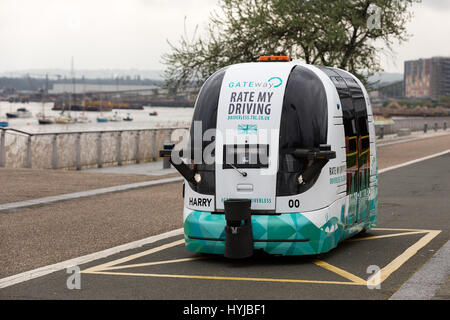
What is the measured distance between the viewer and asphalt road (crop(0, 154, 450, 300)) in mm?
7684

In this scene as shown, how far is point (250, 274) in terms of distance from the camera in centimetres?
864

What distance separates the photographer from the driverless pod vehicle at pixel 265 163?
902 centimetres

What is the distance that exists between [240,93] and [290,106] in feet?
1.93

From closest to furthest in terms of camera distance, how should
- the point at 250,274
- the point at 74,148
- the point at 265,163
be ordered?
the point at 250,274 → the point at 265,163 → the point at 74,148

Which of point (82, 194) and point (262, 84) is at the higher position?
point (262, 84)

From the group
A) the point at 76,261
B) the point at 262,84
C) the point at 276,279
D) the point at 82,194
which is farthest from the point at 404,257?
the point at 82,194

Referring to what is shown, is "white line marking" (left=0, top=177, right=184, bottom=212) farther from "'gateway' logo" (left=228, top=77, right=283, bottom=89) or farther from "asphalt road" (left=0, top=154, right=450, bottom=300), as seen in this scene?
"'gateway' logo" (left=228, top=77, right=283, bottom=89)

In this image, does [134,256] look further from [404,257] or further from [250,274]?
[404,257]

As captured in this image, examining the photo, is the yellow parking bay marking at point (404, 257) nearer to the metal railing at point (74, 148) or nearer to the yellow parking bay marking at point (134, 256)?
the yellow parking bay marking at point (134, 256)

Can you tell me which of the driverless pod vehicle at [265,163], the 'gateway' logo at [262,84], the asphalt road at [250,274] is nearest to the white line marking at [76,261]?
the asphalt road at [250,274]

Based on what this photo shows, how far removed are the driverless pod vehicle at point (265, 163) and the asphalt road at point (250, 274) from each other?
0.31 metres

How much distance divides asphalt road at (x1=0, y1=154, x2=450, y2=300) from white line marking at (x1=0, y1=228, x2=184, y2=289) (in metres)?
0.15

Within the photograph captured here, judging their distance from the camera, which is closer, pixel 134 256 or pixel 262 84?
pixel 262 84

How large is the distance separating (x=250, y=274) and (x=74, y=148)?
1810 centimetres
